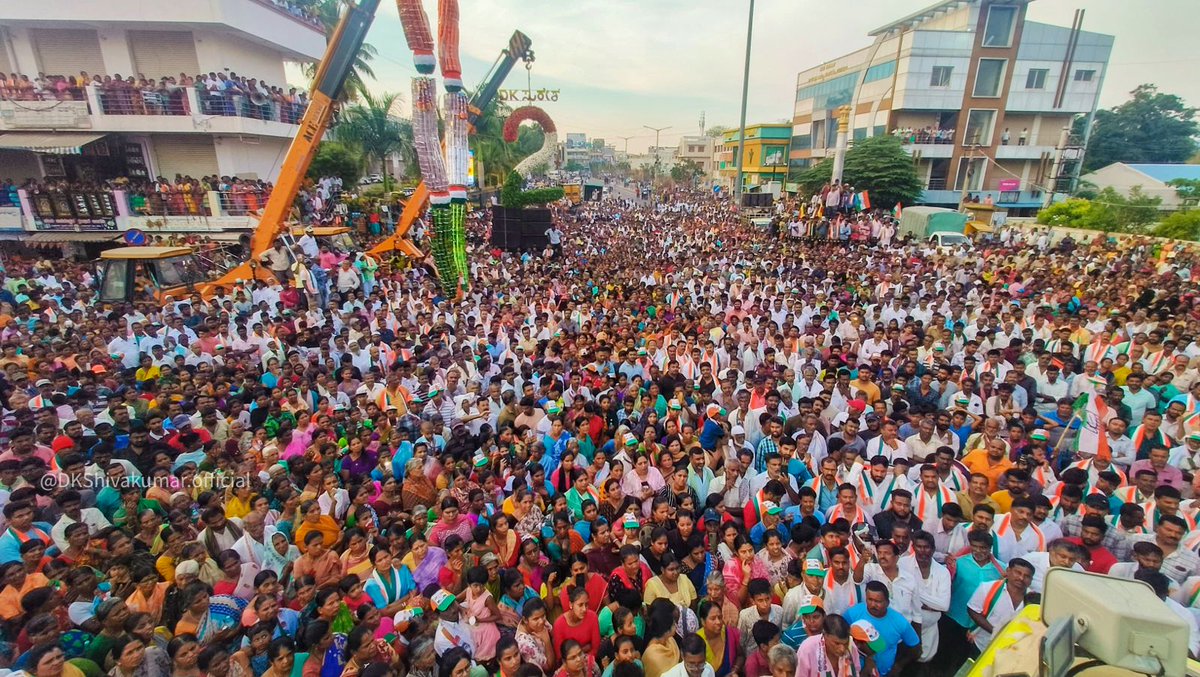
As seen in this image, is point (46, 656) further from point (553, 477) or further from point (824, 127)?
point (824, 127)

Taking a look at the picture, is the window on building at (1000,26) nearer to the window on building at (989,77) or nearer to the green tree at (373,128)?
the window on building at (989,77)

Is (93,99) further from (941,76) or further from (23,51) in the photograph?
(941,76)

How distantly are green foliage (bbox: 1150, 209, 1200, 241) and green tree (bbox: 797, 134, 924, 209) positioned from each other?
13.0 m

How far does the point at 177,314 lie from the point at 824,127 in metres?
42.6

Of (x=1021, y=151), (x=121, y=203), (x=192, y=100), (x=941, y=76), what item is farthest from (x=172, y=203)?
(x=1021, y=151)

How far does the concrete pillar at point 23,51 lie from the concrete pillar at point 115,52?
6.69 feet

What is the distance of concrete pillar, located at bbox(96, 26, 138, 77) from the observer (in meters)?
17.2

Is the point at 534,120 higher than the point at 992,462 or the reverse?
higher

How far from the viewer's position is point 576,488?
4.65 m

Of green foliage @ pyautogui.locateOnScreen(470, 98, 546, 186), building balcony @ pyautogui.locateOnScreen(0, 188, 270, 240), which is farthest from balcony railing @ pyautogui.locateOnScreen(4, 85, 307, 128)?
green foliage @ pyautogui.locateOnScreen(470, 98, 546, 186)

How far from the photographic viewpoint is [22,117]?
16.5 meters

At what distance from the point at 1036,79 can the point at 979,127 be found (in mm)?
3851

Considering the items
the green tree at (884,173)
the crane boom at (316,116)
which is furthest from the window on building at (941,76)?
the crane boom at (316,116)

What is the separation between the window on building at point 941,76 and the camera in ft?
106
